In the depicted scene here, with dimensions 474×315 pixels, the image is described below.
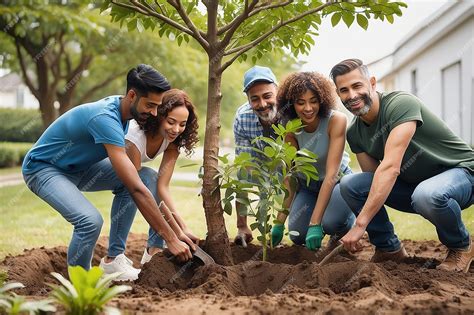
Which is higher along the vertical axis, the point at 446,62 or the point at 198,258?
the point at 446,62

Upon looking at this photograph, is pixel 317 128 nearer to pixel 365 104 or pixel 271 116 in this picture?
pixel 271 116

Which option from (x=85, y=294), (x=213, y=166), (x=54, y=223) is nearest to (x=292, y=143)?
(x=213, y=166)

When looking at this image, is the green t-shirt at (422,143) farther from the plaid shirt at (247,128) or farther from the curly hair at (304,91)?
the plaid shirt at (247,128)

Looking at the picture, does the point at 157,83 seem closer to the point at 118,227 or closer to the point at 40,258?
the point at 118,227

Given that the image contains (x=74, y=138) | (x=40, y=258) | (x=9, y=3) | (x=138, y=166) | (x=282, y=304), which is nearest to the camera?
(x=282, y=304)

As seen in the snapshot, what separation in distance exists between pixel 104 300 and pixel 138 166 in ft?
5.66

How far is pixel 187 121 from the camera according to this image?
13.1 feet

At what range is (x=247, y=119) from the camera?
4551mm

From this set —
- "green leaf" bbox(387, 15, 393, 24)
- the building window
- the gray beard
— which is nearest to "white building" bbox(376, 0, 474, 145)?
the building window

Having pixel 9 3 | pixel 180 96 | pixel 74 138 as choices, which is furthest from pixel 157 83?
pixel 9 3

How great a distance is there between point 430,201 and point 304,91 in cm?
105

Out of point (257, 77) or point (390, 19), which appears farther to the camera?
point (257, 77)

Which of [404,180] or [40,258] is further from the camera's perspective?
[40,258]

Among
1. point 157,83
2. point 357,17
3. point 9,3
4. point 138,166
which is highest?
point 9,3
